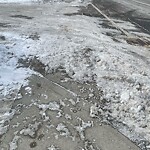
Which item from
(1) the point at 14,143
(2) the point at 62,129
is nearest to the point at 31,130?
(1) the point at 14,143

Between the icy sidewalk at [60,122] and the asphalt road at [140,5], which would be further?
the asphalt road at [140,5]

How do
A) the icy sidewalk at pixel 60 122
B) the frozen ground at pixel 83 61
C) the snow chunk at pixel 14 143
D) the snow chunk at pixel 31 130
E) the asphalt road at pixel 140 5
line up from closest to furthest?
the snow chunk at pixel 14 143 < the icy sidewalk at pixel 60 122 < the snow chunk at pixel 31 130 < the frozen ground at pixel 83 61 < the asphalt road at pixel 140 5

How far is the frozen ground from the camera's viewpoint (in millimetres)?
6086

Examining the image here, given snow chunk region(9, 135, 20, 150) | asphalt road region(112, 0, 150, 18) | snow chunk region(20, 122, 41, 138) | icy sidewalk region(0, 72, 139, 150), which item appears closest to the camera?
snow chunk region(9, 135, 20, 150)

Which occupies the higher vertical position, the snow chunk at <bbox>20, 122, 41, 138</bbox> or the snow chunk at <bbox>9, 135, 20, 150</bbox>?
the snow chunk at <bbox>20, 122, 41, 138</bbox>

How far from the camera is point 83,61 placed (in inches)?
309

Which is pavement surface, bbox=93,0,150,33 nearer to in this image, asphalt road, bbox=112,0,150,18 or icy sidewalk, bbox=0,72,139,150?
asphalt road, bbox=112,0,150,18

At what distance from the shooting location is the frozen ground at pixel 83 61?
20.0 ft

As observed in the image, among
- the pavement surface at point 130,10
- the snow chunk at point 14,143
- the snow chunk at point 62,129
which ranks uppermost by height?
the pavement surface at point 130,10

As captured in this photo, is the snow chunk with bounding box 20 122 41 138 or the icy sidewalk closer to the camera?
the icy sidewalk

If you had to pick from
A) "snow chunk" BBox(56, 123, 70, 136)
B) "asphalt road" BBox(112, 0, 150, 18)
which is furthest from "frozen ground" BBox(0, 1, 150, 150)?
"asphalt road" BBox(112, 0, 150, 18)

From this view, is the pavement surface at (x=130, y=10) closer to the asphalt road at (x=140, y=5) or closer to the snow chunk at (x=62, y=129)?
the asphalt road at (x=140, y=5)

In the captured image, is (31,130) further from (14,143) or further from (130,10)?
(130,10)

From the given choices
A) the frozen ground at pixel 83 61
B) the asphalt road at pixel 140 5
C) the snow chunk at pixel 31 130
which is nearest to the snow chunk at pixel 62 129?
the frozen ground at pixel 83 61
